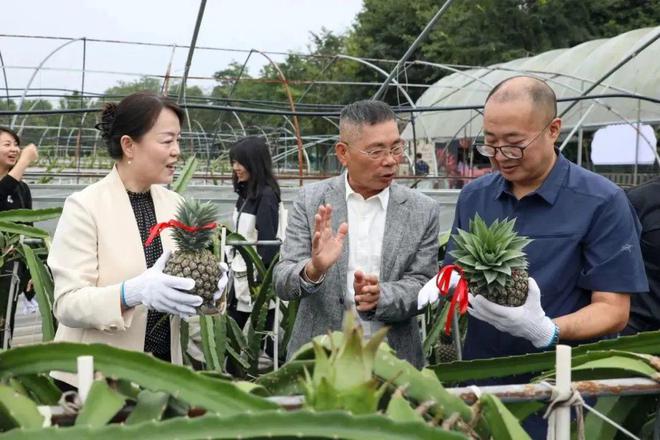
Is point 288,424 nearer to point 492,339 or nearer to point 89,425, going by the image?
point 89,425

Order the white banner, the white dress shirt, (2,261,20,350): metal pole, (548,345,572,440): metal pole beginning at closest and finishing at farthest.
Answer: (548,345,572,440): metal pole < the white dress shirt < (2,261,20,350): metal pole < the white banner

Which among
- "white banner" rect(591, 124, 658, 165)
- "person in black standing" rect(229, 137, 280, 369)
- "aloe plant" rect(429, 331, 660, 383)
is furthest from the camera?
"white banner" rect(591, 124, 658, 165)

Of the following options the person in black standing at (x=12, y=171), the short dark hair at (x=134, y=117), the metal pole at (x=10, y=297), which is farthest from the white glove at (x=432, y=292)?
the person in black standing at (x=12, y=171)

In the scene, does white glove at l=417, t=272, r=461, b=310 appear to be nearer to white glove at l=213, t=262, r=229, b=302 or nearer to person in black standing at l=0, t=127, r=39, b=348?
white glove at l=213, t=262, r=229, b=302

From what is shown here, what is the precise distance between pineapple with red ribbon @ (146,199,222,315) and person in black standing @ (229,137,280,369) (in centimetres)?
221

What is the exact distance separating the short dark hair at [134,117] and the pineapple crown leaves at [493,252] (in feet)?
3.67

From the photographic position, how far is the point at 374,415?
37.3 inches

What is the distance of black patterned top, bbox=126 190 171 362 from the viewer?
231 centimetres

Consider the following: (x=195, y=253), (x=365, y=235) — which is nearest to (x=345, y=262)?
(x=365, y=235)

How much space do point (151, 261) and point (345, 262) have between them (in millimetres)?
631

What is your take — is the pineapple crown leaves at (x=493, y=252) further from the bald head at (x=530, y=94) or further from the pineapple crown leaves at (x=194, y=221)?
the pineapple crown leaves at (x=194, y=221)

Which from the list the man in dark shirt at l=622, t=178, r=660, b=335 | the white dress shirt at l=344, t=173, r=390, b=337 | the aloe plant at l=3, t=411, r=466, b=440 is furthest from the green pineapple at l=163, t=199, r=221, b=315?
the man in dark shirt at l=622, t=178, r=660, b=335

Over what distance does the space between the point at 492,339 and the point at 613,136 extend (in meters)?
8.70

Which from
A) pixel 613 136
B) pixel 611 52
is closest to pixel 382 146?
pixel 613 136
